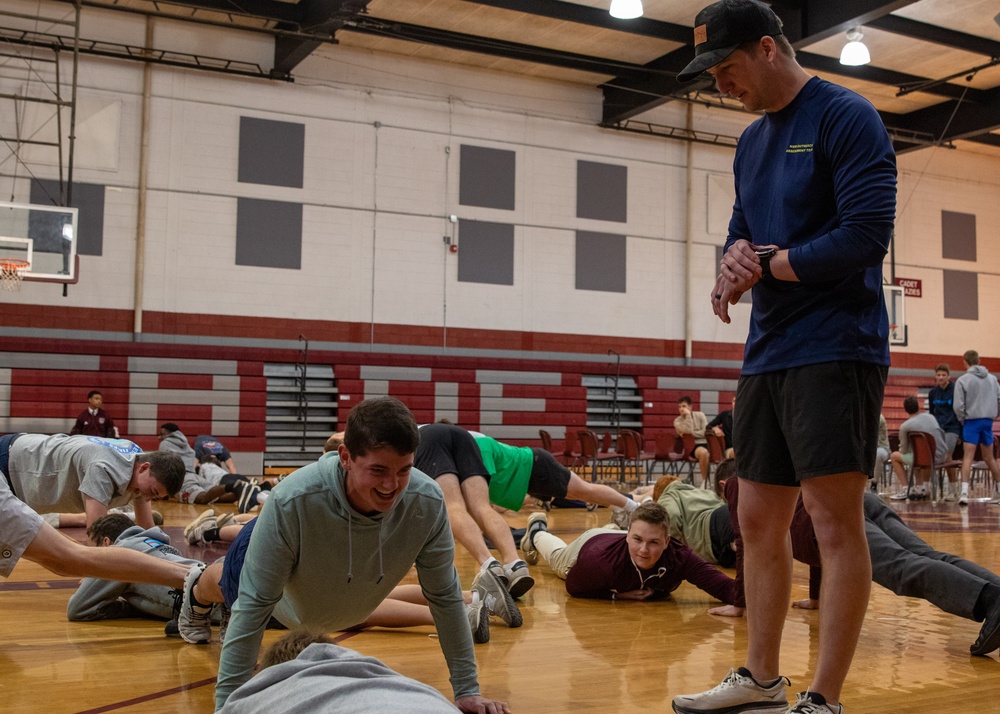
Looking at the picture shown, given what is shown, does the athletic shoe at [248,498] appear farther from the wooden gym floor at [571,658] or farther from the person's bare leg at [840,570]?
the person's bare leg at [840,570]

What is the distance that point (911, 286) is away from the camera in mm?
19219

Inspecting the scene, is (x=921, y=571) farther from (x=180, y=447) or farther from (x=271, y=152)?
(x=271, y=152)

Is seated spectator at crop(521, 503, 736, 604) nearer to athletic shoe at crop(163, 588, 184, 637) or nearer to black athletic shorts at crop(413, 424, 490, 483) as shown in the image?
black athletic shorts at crop(413, 424, 490, 483)

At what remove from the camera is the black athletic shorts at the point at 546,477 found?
5.60 metres

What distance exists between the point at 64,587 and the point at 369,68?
12.1 m

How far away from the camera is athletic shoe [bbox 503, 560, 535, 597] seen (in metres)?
4.39

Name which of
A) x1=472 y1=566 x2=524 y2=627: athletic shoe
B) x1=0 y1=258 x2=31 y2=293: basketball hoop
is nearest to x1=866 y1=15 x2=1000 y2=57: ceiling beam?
x1=0 y1=258 x2=31 y2=293: basketball hoop

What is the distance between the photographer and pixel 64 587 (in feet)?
16.6

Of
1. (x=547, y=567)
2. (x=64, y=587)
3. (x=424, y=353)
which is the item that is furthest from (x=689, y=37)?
(x=64, y=587)

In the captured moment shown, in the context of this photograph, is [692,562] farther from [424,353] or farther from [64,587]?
[424,353]

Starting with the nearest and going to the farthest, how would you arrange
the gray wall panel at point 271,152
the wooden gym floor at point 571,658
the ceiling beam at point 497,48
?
the wooden gym floor at point 571,658 < the ceiling beam at point 497,48 < the gray wall panel at point 271,152

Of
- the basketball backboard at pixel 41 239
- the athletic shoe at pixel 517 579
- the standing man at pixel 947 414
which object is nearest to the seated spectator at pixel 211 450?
the basketball backboard at pixel 41 239

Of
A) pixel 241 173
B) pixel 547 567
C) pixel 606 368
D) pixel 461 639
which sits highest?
pixel 241 173

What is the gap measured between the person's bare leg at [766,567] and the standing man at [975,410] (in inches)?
386
